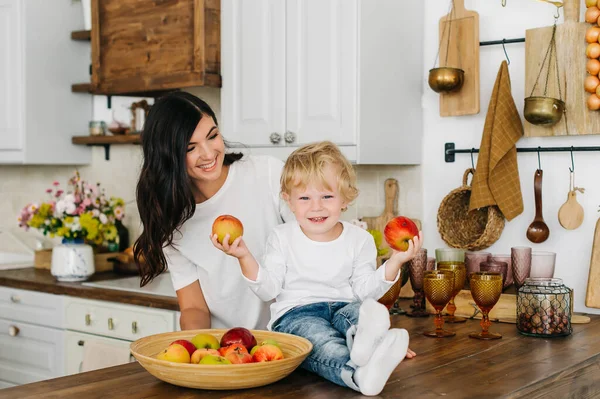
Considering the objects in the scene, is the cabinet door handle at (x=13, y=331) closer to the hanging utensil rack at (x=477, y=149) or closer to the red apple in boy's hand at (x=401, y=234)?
the hanging utensil rack at (x=477, y=149)

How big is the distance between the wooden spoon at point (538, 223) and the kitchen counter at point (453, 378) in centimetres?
59

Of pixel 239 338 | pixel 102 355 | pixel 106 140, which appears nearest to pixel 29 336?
pixel 102 355

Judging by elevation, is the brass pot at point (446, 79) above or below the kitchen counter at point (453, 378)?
above

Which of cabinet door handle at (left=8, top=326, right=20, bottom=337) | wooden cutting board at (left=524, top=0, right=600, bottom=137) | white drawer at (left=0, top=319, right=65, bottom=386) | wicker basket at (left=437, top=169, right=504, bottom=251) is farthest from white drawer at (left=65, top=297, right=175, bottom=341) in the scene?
wooden cutting board at (left=524, top=0, right=600, bottom=137)

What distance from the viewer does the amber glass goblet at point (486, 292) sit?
2.24 m

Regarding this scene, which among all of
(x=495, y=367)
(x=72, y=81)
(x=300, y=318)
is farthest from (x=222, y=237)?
(x=72, y=81)

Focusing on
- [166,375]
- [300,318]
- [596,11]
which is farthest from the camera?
[596,11]

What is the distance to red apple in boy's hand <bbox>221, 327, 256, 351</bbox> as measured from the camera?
68.5 inches

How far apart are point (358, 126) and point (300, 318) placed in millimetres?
1154

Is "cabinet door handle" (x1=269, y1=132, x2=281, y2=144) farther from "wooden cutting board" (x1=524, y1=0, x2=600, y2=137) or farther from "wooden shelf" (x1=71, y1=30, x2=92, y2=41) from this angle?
"wooden shelf" (x1=71, y1=30, x2=92, y2=41)

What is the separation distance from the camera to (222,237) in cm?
176

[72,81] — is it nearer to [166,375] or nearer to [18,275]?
[18,275]

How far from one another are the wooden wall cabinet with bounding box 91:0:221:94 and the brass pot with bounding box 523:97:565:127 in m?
1.34

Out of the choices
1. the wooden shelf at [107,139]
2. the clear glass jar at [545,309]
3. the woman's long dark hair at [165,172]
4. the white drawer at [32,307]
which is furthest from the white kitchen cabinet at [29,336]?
the clear glass jar at [545,309]
